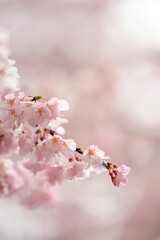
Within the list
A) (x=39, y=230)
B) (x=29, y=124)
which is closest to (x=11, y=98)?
(x=29, y=124)

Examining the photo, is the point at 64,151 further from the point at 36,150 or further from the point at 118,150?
the point at 118,150

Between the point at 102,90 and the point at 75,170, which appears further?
the point at 102,90

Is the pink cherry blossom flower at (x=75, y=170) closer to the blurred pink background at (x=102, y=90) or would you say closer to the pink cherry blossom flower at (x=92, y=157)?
the pink cherry blossom flower at (x=92, y=157)

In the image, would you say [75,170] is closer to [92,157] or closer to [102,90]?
[92,157]

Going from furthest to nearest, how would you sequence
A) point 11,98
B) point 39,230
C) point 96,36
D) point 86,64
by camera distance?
1. point 96,36
2. point 86,64
3. point 39,230
4. point 11,98

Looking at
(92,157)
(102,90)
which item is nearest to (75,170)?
(92,157)

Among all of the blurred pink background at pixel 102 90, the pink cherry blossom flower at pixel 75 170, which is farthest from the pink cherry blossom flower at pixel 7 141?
the blurred pink background at pixel 102 90

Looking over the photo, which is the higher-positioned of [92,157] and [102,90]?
[102,90]

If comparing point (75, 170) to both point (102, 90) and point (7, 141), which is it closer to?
point (7, 141)
